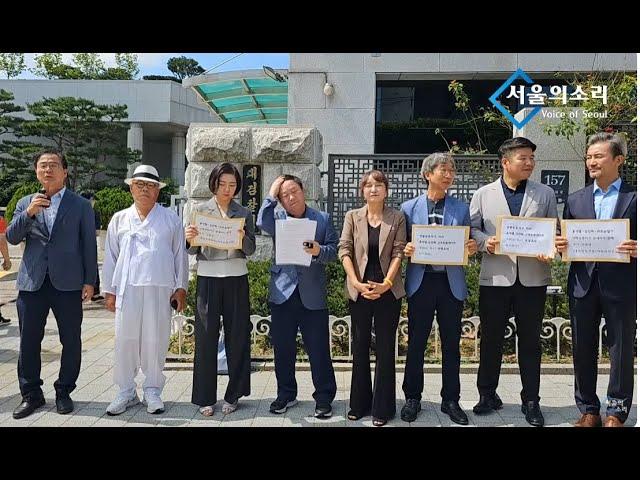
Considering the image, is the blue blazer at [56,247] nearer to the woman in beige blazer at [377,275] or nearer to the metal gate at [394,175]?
the woman in beige blazer at [377,275]

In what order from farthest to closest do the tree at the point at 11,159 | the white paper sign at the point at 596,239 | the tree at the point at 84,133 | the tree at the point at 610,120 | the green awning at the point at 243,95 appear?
the tree at the point at 84,133, the tree at the point at 11,159, the green awning at the point at 243,95, the tree at the point at 610,120, the white paper sign at the point at 596,239

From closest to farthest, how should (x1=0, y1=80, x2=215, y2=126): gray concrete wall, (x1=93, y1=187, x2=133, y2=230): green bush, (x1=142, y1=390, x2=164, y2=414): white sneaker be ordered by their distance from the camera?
(x1=142, y1=390, x2=164, y2=414): white sneaker
(x1=93, y1=187, x2=133, y2=230): green bush
(x1=0, y1=80, x2=215, y2=126): gray concrete wall

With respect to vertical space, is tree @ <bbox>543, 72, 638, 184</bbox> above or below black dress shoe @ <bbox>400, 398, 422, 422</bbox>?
above

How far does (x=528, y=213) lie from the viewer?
4207mm

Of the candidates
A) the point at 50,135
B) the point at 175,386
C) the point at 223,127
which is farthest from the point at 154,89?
the point at 175,386

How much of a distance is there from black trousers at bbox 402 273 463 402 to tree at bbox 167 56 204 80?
136 feet

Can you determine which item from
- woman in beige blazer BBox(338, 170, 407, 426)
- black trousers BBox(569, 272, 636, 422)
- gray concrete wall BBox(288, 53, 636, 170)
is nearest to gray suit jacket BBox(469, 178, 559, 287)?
black trousers BBox(569, 272, 636, 422)

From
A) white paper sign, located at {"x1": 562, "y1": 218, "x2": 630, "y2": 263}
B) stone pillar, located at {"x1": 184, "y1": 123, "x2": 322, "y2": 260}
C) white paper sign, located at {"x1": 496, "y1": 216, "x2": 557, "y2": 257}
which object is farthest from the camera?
stone pillar, located at {"x1": 184, "y1": 123, "x2": 322, "y2": 260}

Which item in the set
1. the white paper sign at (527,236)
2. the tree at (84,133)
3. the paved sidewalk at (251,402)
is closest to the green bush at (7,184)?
the tree at (84,133)

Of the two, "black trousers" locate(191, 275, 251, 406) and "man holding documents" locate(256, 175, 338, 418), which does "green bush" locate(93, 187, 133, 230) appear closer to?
"black trousers" locate(191, 275, 251, 406)

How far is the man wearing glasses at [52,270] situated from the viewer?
4.35 m

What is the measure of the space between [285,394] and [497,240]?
6.64 feet

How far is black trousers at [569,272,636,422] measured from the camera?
4.04m

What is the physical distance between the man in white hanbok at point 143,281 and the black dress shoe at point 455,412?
2.21 metres
